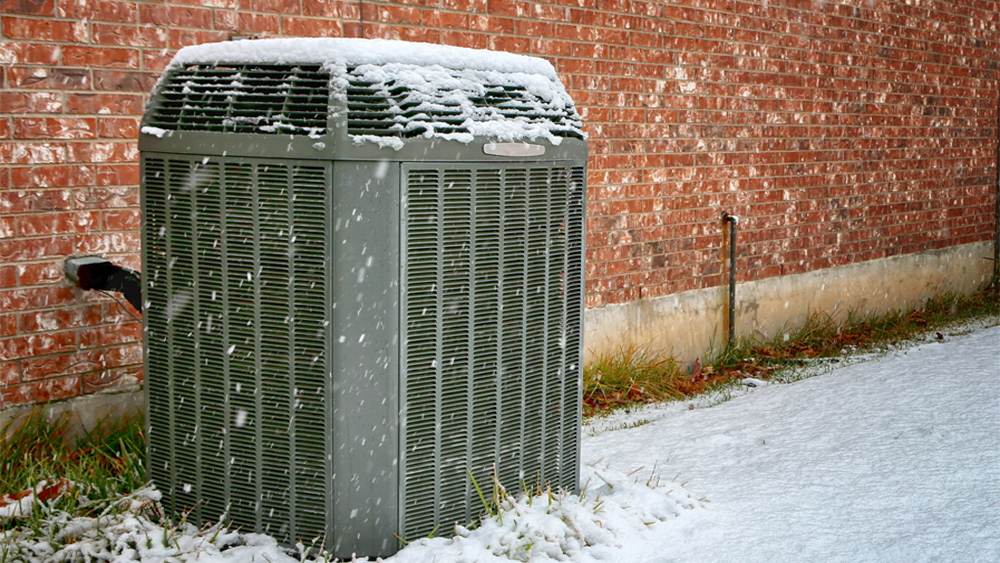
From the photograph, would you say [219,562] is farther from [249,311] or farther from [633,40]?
[633,40]

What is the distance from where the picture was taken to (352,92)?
124 inches

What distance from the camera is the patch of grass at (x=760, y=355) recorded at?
617 cm

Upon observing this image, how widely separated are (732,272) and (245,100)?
16.4 ft

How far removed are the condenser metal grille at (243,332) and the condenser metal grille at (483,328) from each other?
31 centimetres

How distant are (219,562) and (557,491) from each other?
1.31 meters

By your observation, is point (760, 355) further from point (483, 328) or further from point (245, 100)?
point (245, 100)

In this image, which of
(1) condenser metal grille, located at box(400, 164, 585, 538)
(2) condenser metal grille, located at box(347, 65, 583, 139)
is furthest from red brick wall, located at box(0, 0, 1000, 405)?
(1) condenser metal grille, located at box(400, 164, 585, 538)

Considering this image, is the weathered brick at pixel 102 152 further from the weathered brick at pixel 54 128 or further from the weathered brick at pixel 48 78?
the weathered brick at pixel 48 78

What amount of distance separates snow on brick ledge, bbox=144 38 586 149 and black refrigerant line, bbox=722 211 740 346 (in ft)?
13.7

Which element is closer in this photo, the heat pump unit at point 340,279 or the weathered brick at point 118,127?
the heat pump unit at point 340,279

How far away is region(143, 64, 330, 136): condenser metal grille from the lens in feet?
10.3

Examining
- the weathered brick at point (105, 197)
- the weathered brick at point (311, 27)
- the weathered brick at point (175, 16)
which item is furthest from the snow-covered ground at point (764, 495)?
the weathered brick at point (311, 27)

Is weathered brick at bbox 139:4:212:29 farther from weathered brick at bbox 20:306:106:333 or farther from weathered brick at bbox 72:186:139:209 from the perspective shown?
weathered brick at bbox 20:306:106:333

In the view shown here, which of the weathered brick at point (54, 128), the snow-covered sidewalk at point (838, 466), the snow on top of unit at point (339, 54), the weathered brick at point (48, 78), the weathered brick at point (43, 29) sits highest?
the weathered brick at point (43, 29)
